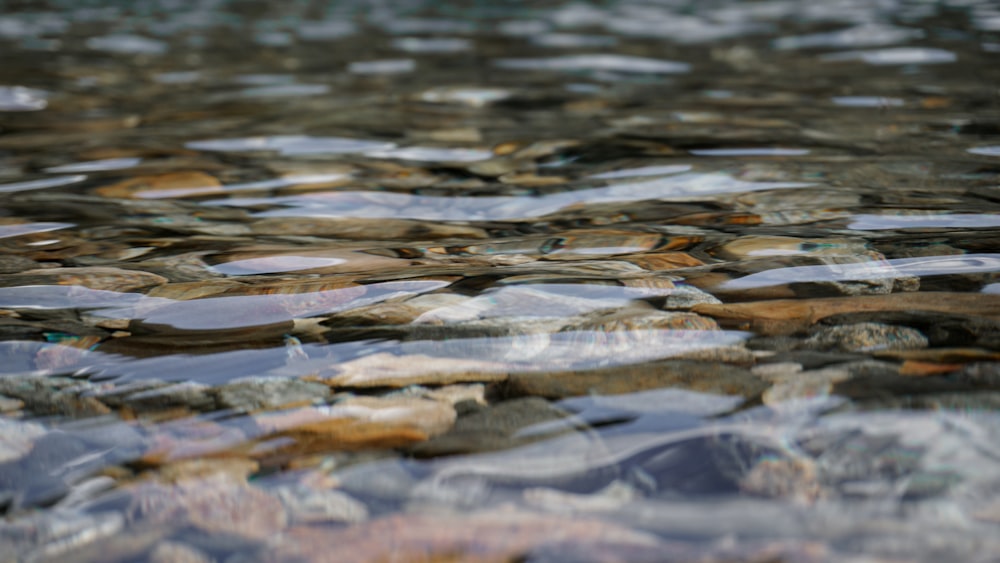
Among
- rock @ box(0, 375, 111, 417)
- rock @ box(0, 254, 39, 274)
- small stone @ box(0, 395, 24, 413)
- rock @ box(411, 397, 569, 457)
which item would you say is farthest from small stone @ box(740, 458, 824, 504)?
rock @ box(0, 254, 39, 274)

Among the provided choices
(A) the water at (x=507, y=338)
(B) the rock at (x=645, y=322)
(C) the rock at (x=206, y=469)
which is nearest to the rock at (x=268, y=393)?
(A) the water at (x=507, y=338)

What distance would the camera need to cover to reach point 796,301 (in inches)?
60.7

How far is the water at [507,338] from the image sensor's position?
100 cm

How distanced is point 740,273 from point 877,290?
10.3 inches

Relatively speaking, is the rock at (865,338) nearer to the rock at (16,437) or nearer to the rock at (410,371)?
the rock at (410,371)

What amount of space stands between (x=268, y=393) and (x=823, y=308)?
0.98 m

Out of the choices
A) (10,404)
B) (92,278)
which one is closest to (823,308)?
(10,404)

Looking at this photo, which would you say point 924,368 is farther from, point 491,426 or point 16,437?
point 16,437

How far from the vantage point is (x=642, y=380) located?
128cm

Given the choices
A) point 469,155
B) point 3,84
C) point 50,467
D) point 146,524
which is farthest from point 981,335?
point 3,84

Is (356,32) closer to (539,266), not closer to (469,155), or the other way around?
(469,155)

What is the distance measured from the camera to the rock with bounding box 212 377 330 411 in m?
1.26

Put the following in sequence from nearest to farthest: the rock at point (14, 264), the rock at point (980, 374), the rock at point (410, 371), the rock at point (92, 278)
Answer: the rock at point (980, 374) → the rock at point (410, 371) → the rock at point (92, 278) → the rock at point (14, 264)

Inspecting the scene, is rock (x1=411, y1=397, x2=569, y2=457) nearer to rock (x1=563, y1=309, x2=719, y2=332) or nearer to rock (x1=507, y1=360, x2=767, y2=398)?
rock (x1=507, y1=360, x2=767, y2=398)
